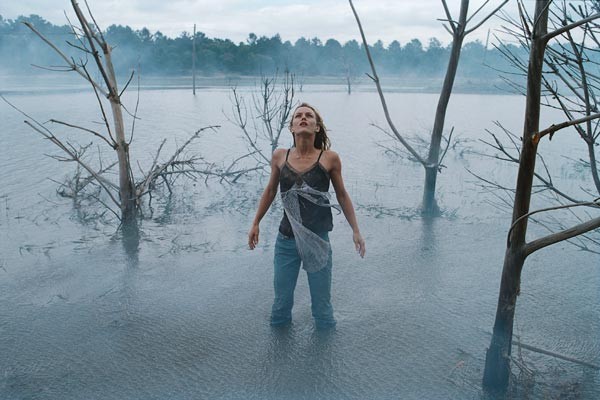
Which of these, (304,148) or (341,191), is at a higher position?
(304,148)

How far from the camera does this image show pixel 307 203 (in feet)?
12.3

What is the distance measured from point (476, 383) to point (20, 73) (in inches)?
1705

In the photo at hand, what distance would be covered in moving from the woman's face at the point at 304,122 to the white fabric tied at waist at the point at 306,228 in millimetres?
338

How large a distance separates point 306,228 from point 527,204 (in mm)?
1442

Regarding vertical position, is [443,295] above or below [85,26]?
below

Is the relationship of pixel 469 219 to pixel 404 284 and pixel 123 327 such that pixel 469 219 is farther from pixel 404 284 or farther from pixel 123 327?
pixel 123 327

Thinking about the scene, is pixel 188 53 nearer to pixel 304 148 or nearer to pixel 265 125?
pixel 265 125

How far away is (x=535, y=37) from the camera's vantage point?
253cm

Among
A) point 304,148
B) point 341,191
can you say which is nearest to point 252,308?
point 341,191

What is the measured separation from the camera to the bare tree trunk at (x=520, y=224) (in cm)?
256

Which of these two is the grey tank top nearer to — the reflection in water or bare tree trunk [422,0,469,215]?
the reflection in water

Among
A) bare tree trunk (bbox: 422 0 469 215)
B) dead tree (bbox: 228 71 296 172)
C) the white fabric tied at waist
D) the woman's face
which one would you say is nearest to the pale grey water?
bare tree trunk (bbox: 422 0 469 215)

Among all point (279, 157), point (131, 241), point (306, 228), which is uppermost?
point (279, 157)

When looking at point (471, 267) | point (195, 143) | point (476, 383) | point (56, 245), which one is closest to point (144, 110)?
point (195, 143)
